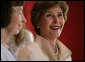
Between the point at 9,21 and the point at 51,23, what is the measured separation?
0.17 meters

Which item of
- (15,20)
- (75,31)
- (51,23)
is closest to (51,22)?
(51,23)

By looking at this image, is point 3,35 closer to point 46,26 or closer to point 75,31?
point 46,26

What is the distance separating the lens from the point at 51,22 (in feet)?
2.45

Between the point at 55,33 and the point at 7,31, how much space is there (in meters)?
0.18

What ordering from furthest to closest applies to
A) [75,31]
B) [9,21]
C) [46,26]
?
[75,31] → [46,26] → [9,21]

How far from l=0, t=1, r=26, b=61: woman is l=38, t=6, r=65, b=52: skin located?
96mm

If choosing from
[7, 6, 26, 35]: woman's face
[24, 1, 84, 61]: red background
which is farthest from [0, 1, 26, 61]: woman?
[24, 1, 84, 61]: red background

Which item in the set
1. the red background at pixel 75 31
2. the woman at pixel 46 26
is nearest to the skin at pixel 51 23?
the woman at pixel 46 26

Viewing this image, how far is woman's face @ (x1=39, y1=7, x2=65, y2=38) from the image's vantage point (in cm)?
74

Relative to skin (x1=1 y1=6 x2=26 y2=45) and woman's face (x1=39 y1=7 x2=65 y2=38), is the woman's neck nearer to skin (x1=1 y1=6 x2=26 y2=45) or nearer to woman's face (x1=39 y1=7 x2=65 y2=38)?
skin (x1=1 y1=6 x2=26 y2=45)

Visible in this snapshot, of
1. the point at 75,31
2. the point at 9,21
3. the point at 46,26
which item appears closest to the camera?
the point at 9,21

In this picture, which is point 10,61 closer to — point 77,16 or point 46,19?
point 46,19

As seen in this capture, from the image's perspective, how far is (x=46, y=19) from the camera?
75cm

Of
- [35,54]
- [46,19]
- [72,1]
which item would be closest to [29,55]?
[35,54]
